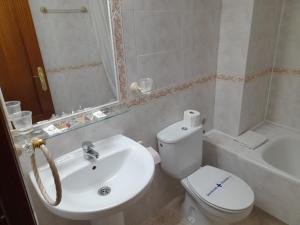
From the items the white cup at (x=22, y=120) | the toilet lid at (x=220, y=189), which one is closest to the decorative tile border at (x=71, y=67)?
the white cup at (x=22, y=120)

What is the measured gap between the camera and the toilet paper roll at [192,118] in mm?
1618

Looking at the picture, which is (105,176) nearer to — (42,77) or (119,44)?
(42,77)

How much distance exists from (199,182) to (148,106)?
642 millimetres

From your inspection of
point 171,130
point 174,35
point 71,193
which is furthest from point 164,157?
point 174,35

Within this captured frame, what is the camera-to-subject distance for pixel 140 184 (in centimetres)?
102

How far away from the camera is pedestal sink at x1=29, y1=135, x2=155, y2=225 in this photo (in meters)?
1.02

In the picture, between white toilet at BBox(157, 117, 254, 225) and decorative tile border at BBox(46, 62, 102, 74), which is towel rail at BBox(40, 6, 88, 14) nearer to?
decorative tile border at BBox(46, 62, 102, 74)

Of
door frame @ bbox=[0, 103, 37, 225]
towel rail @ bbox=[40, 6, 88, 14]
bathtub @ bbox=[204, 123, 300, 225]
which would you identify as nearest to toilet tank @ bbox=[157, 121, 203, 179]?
bathtub @ bbox=[204, 123, 300, 225]

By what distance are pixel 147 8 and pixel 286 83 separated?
4.83 feet

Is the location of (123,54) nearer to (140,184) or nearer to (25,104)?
(25,104)

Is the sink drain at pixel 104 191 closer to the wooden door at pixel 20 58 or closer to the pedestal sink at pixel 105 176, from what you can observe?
the pedestal sink at pixel 105 176

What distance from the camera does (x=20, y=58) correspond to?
990 mm

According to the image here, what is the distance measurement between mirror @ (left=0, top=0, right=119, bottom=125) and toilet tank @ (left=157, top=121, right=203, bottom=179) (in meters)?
0.48

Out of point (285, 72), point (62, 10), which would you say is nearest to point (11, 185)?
point (62, 10)
